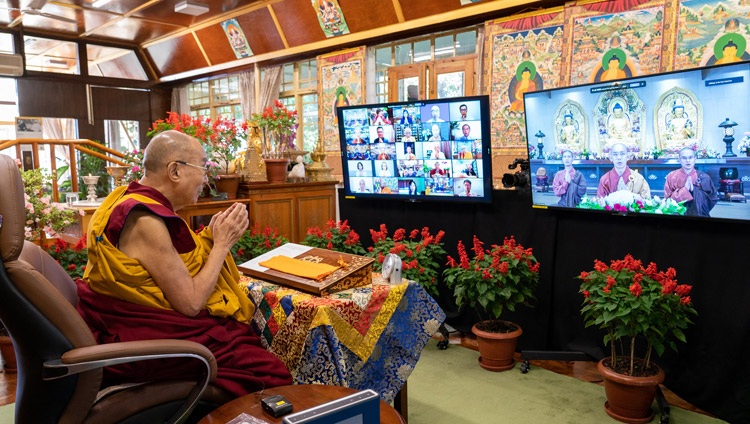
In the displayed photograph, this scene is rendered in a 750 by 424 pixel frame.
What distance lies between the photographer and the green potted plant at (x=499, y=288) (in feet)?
10.6

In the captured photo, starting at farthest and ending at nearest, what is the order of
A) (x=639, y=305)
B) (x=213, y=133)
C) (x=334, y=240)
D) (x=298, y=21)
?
(x=298, y=21) < (x=213, y=133) < (x=334, y=240) < (x=639, y=305)

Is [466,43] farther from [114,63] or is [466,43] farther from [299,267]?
[114,63]

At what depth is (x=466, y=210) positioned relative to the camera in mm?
3900

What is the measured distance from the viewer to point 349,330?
1921 mm

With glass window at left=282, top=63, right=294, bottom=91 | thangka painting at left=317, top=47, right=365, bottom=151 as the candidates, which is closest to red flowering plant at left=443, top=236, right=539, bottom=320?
thangka painting at left=317, top=47, right=365, bottom=151

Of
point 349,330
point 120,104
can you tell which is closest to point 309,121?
point 120,104

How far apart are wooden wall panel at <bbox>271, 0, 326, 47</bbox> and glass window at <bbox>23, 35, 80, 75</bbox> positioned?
4815mm

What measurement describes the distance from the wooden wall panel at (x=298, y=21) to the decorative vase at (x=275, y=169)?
3.43 meters

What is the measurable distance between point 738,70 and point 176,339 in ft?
8.43

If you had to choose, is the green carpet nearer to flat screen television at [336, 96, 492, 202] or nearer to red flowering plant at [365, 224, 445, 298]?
red flowering plant at [365, 224, 445, 298]

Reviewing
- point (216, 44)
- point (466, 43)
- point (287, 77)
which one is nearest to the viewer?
point (466, 43)

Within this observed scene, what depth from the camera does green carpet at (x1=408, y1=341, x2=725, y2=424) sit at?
2622 millimetres

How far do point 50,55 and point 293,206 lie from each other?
25.6ft

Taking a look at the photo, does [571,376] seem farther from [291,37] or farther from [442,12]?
[291,37]
